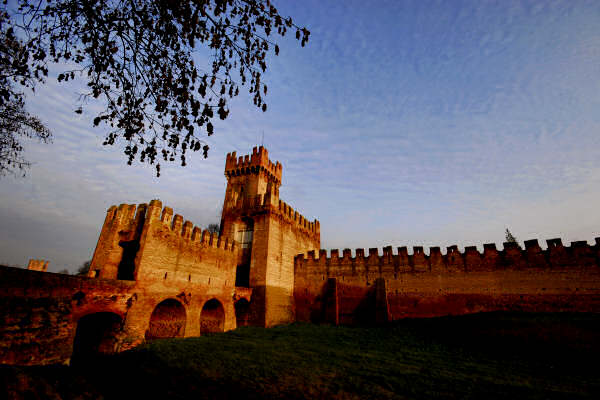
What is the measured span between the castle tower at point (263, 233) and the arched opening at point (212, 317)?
7.47 feet

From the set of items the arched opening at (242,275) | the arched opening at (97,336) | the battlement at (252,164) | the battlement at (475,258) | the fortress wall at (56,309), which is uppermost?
the battlement at (252,164)

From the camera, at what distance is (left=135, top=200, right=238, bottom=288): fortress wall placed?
1443 cm

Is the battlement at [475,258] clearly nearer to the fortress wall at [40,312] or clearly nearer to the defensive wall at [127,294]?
the defensive wall at [127,294]

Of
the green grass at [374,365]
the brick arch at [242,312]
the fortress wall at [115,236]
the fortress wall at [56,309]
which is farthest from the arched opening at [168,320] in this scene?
the brick arch at [242,312]

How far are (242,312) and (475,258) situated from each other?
17720 mm

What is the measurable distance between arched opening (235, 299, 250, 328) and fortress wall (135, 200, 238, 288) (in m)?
1.68

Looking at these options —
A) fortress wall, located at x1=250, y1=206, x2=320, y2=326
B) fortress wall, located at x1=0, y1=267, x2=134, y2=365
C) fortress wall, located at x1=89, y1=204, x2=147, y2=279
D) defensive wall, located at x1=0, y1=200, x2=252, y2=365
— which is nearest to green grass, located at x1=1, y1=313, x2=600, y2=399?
fortress wall, located at x1=0, y1=267, x2=134, y2=365

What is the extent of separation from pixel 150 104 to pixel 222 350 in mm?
10629

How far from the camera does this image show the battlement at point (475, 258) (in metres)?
17.0

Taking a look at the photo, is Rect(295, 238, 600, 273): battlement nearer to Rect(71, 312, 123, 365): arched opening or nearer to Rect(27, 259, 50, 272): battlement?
Rect(71, 312, 123, 365): arched opening

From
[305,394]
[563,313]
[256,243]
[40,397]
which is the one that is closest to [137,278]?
[256,243]

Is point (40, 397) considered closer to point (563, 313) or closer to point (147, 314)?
point (147, 314)

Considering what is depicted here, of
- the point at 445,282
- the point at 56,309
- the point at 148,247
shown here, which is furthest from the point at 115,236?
the point at 445,282

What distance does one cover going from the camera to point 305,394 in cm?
677
